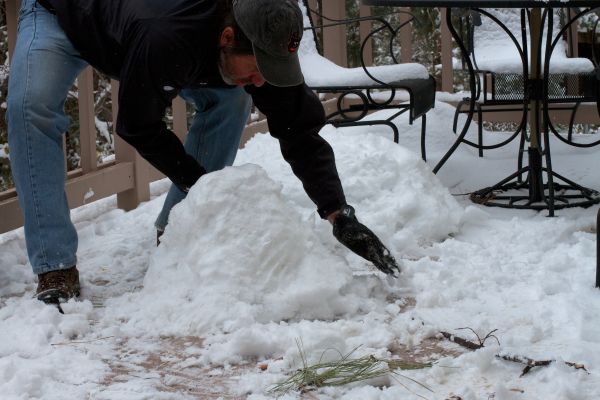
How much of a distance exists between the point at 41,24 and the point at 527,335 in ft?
5.48

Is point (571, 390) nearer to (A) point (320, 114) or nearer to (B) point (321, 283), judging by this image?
(B) point (321, 283)

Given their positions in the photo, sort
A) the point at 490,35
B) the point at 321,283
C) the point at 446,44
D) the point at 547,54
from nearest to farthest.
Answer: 1. the point at 321,283
2. the point at 547,54
3. the point at 490,35
4. the point at 446,44

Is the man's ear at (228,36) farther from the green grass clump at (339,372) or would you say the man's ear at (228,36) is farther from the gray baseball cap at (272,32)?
the green grass clump at (339,372)

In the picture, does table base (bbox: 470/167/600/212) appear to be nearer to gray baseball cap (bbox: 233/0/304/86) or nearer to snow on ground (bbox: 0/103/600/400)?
snow on ground (bbox: 0/103/600/400)

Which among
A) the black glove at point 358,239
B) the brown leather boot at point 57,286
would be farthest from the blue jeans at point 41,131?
the black glove at point 358,239

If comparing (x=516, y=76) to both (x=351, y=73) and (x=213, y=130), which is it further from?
(x=213, y=130)

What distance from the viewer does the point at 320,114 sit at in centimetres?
279

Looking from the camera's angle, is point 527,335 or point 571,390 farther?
point 527,335

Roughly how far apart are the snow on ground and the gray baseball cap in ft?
1.50

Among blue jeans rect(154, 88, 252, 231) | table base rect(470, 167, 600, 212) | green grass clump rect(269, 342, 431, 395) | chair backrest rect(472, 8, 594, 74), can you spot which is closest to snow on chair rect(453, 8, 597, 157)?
chair backrest rect(472, 8, 594, 74)

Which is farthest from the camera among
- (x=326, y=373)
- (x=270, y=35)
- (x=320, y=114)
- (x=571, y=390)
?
(x=320, y=114)

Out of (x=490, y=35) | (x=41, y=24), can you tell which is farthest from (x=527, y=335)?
(x=490, y=35)

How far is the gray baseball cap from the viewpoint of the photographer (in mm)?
2285

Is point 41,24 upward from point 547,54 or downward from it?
upward
